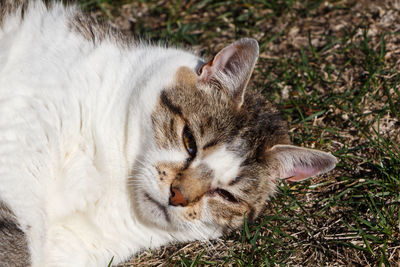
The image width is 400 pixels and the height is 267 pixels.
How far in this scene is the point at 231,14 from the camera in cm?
531

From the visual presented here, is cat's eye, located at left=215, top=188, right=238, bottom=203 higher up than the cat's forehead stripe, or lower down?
lower down

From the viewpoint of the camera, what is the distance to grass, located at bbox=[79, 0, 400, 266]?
350cm

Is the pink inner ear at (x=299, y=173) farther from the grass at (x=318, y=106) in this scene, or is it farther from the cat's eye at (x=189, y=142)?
the cat's eye at (x=189, y=142)

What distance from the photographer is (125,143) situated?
133 inches

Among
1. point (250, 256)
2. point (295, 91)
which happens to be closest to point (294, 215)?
point (250, 256)

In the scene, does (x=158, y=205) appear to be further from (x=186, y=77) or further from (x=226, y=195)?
(x=186, y=77)

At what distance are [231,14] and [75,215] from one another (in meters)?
3.09

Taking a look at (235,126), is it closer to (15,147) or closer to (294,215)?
(294,215)

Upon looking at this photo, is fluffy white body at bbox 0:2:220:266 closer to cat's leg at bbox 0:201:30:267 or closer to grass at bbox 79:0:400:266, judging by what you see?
cat's leg at bbox 0:201:30:267

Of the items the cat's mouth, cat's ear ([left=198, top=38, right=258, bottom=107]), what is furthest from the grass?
cat's ear ([left=198, top=38, right=258, bottom=107])

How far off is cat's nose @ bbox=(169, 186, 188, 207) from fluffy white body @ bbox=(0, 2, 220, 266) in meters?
0.40

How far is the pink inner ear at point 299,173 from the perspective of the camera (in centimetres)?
351

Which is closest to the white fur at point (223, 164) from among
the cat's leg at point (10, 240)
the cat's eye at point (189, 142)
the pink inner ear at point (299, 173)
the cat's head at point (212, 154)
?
the cat's head at point (212, 154)

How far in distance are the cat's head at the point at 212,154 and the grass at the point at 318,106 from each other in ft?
0.96
